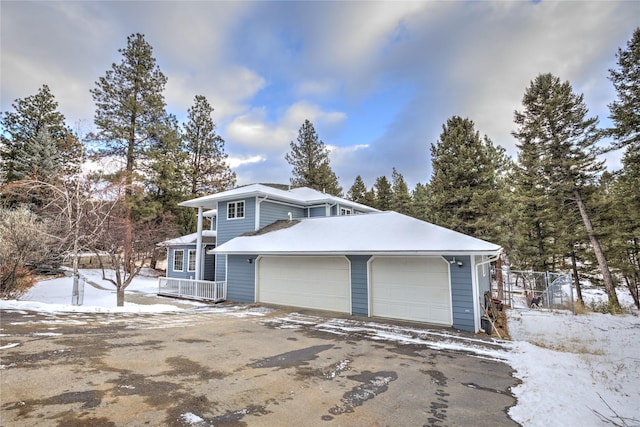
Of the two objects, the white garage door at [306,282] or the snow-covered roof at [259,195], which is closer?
the white garage door at [306,282]

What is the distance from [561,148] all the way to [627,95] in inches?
165

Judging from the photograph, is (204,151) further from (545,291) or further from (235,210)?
(545,291)

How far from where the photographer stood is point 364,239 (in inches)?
421

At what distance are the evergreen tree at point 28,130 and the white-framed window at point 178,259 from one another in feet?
34.7

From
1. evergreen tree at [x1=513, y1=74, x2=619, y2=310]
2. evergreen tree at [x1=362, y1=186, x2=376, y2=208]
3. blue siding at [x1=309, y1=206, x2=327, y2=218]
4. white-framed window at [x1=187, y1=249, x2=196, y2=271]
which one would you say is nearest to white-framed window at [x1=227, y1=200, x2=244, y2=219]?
blue siding at [x1=309, y1=206, x2=327, y2=218]

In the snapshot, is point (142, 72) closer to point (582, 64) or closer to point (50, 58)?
point (50, 58)

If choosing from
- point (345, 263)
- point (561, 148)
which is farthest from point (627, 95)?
point (345, 263)

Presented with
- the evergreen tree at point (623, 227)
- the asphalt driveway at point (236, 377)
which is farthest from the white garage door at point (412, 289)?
the evergreen tree at point (623, 227)

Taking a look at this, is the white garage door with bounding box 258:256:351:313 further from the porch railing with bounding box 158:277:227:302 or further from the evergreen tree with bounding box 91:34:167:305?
the evergreen tree with bounding box 91:34:167:305

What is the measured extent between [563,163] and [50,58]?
24.8m

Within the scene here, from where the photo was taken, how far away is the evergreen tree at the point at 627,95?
11.8 meters

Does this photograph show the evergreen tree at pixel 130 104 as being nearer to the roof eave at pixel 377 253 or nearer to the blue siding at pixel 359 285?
the roof eave at pixel 377 253

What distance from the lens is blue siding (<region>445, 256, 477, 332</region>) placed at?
8.46 m

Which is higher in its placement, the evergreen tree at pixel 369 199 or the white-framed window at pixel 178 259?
the evergreen tree at pixel 369 199
